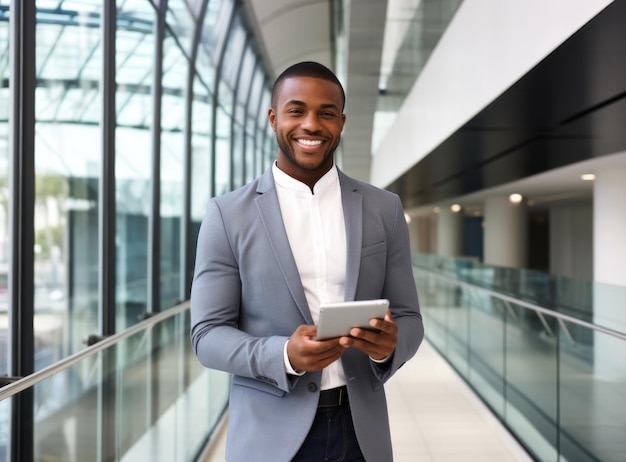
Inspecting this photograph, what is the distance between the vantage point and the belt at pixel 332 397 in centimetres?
148

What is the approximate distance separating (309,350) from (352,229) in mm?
325

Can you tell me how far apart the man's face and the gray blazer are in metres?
0.11

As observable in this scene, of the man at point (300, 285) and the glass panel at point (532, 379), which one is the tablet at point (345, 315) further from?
the glass panel at point (532, 379)

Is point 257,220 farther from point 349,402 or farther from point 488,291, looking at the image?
point 488,291

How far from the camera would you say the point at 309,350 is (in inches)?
49.8

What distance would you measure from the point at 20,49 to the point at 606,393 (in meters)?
3.76

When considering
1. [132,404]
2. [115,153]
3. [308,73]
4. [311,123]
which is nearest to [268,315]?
[311,123]

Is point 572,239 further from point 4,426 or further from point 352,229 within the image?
point 352,229

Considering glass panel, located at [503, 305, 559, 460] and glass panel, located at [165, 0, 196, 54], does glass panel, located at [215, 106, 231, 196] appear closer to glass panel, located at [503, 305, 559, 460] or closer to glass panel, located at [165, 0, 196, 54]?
glass panel, located at [165, 0, 196, 54]

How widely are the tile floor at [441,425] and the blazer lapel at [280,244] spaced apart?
4097 millimetres

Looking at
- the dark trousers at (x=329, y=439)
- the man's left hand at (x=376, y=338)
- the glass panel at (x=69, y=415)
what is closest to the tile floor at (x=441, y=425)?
the glass panel at (x=69, y=415)

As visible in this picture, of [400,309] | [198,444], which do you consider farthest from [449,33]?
[400,309]

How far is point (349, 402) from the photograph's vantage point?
1.47 m

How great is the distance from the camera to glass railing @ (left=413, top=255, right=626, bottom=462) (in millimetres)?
4086
